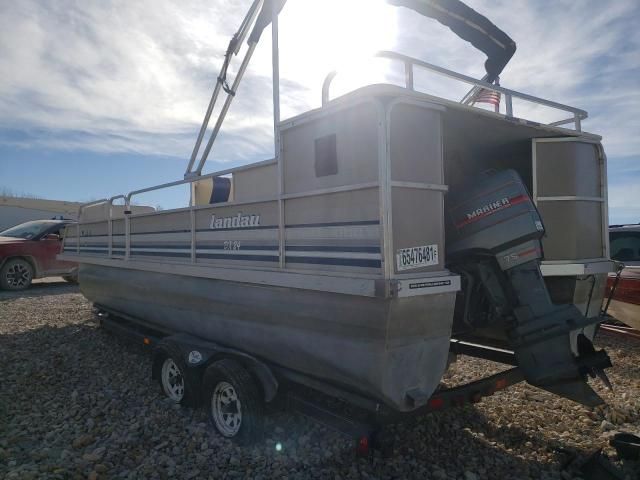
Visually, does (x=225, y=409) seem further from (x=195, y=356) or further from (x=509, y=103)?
(x=509, y=103)

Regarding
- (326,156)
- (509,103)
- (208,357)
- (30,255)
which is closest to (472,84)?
(509,103)

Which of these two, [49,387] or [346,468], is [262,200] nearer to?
[346,468]

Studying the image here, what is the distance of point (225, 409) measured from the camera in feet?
12.7

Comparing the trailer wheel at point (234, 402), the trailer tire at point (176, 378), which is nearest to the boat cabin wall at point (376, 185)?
the trailer wheel at point (234, 402)


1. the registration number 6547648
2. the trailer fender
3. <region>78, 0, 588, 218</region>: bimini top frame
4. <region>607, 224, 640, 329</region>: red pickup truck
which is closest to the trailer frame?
the trailer fender

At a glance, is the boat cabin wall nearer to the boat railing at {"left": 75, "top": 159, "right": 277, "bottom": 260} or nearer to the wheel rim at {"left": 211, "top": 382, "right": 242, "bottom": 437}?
the boat railing at {"left": 75, "top": 159, "right": 277, "bottom": 260}

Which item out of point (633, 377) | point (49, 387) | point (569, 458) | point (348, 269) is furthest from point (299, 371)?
point (633, 377)

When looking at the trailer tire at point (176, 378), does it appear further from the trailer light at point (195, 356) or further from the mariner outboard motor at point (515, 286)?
the mariner outboard motor at point (515, 286)

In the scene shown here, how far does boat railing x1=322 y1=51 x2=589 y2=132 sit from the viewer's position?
10.3 feet

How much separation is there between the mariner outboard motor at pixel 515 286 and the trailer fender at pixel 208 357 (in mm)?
1553

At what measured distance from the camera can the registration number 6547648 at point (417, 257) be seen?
281 cm

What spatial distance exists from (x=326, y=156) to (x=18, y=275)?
37.1ft

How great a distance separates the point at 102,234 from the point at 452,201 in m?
5.15

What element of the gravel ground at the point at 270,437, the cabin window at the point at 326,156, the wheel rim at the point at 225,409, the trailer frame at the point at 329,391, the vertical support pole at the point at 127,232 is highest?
the cabin window at the point at 326,156
